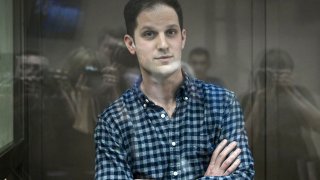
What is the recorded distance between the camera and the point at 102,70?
2.01 metres

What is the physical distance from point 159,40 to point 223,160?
490mm

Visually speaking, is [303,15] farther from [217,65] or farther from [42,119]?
[42,119]

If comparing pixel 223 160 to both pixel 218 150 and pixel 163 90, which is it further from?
pixel 163 90

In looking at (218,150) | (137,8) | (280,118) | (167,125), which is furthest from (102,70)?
(280,118)

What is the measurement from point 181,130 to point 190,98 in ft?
0.41

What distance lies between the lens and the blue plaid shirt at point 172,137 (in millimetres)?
1652

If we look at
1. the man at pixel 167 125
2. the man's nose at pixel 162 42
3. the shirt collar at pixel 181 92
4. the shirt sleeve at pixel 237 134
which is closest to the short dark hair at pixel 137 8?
the man at pixel 167 125

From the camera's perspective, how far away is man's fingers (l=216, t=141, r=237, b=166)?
165cm

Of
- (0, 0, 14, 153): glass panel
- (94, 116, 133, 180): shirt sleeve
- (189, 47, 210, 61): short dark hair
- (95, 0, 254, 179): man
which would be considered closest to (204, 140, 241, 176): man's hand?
(95, 0, 254, 179): man

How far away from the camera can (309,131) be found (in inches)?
85.7

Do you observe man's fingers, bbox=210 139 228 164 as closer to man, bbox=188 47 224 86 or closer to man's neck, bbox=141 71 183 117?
man's neck, bbox=141 71 183 117

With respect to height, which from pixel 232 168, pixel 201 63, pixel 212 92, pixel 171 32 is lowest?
pixel 232 168

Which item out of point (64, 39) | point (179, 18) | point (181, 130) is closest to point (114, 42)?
point (64, 39)

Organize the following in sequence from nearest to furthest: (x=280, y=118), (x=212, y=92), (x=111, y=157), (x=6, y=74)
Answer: (x=111, y=157) → (x=212, y=92) → (x=6, y=74) → (x=280, y=118)
